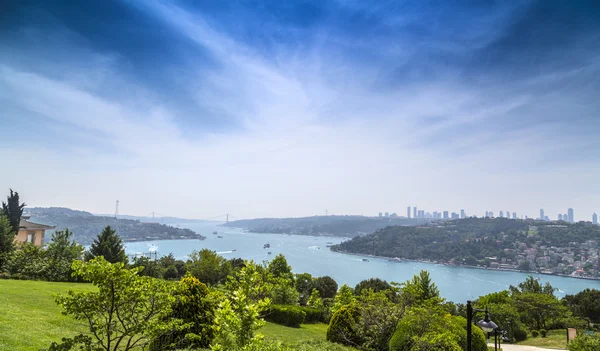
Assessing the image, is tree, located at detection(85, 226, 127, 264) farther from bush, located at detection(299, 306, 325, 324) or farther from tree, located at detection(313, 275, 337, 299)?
tree, located at detection(313, 275, 337, 299)

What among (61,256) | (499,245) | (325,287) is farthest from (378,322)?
(499,245)

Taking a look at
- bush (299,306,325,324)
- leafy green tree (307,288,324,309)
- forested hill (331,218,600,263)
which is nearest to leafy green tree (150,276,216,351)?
bush (299,306,325,324)

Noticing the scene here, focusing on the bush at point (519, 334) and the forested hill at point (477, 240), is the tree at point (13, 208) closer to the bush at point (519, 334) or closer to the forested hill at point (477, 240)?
the bush at point (519, 334)

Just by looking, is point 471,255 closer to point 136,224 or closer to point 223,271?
point 223,271

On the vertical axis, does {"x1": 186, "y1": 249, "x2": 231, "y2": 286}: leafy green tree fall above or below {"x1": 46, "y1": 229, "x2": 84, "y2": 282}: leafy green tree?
below

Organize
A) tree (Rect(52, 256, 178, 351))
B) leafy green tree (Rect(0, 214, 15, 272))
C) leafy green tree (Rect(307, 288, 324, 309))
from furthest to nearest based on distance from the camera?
1. leafy green tree (Rect(307, 288, 324, 309))
2. leafy green tree (Rect(0, 214, 15, 272))
3. tree (Rect(52, 256, 178, 351))

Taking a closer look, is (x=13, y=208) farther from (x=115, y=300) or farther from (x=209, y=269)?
(x=115, y=300)
